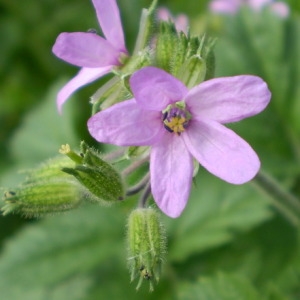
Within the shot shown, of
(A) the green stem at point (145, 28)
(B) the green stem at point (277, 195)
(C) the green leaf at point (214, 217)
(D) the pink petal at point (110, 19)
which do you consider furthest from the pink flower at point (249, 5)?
(D) the pink petal at point (110, 19)

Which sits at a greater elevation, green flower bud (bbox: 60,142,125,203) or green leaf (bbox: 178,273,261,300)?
green flower bud (bbox: 60,142,125,203)

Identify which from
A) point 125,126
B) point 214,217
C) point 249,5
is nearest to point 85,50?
point 125,126

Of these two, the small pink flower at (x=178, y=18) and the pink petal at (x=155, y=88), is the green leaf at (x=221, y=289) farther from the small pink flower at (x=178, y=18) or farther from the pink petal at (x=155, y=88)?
the small pink flower at (x=178, y=18)

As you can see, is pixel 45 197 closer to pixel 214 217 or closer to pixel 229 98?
pixel 229 98

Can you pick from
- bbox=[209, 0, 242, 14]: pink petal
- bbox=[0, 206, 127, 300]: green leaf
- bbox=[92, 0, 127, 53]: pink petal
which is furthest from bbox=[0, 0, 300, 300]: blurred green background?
bbox=[92, 0, 127, 53]: pink petal

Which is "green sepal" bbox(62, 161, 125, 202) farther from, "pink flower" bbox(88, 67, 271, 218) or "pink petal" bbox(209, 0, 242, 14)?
"pink petal" bbox(209, 0, 242, 14)
